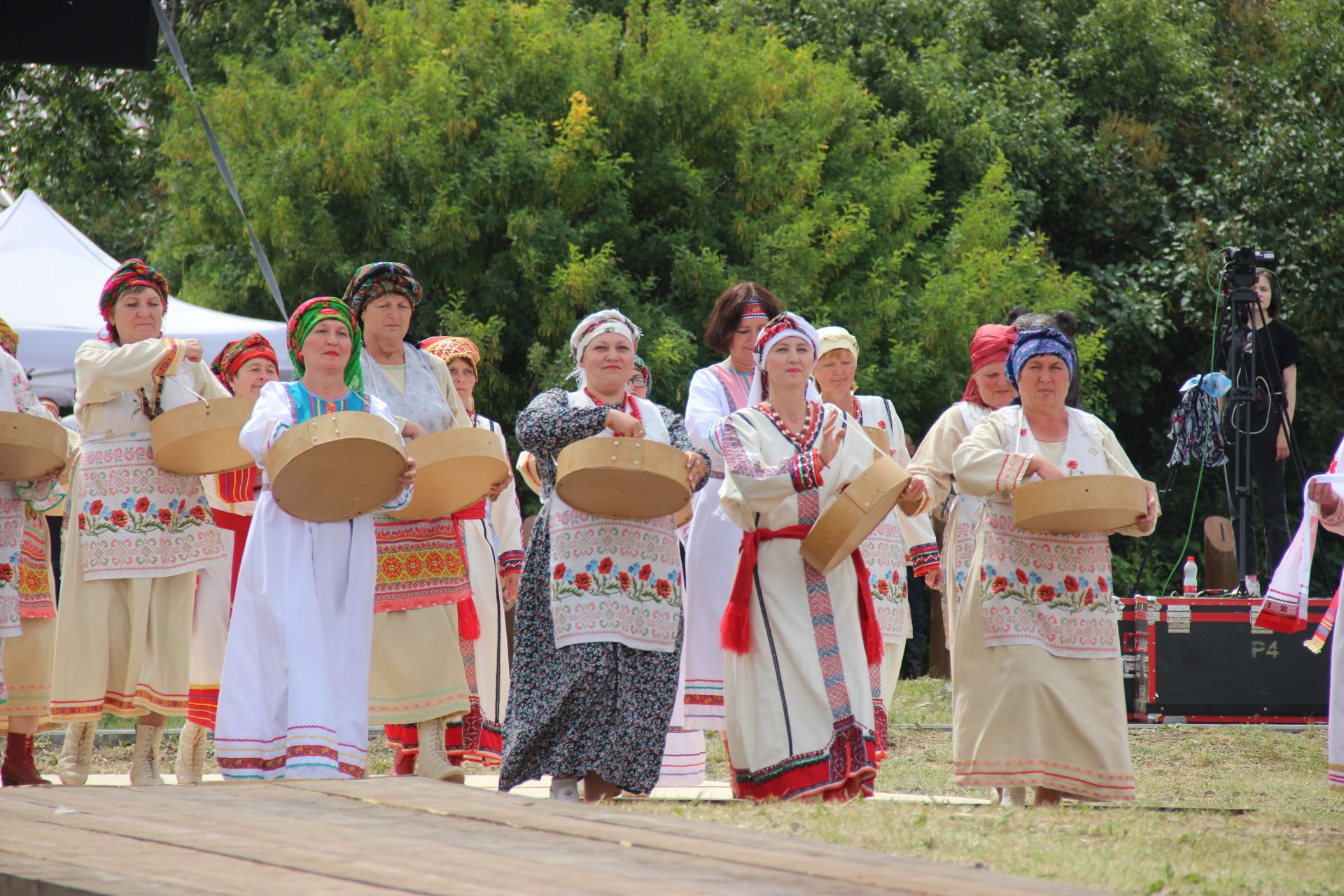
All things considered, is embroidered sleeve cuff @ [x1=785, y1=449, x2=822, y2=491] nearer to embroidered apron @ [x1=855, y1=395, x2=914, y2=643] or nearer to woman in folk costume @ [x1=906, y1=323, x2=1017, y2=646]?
woman in folk costume @ [x1=906, y1=323, x2=1017, y2=646]

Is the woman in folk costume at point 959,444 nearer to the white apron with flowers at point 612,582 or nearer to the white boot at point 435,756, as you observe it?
the white apron with flowers at point 612,582

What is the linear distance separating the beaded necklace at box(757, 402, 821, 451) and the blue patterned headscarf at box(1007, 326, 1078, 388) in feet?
2.42

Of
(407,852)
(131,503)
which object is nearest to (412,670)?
(131,503)

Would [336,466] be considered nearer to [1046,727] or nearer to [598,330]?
[598,330]

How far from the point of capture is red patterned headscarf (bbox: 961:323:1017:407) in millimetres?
6258

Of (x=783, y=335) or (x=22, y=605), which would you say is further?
(x=22, y=605)

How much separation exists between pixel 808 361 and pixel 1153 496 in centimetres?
120

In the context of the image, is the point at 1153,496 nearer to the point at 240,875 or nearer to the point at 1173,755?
the point at 1173,755

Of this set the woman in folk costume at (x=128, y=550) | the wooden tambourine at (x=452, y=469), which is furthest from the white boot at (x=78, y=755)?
the wooden tambourine at (x=452, y=469)

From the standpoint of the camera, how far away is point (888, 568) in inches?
251

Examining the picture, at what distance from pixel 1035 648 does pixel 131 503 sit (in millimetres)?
3273

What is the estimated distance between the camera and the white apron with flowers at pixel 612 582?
5.00 metres

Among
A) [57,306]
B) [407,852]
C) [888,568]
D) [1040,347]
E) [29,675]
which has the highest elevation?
[57,306]

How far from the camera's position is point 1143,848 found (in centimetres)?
381
